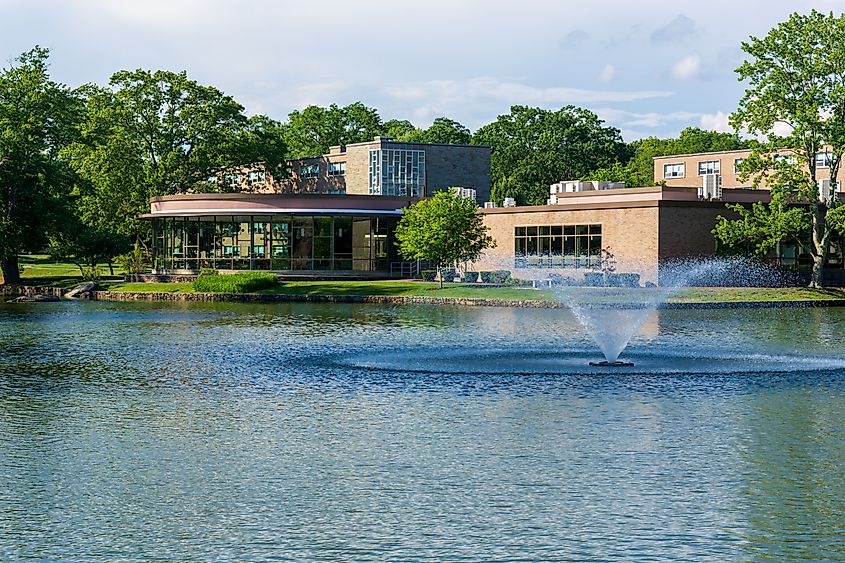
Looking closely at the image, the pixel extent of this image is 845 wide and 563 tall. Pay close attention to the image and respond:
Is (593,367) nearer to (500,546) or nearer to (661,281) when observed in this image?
(500,546)

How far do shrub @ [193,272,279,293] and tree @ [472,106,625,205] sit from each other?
69512 mm

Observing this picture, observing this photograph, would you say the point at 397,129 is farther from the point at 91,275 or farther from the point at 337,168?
the point at 91,275

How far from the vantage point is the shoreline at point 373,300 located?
56.3 metres

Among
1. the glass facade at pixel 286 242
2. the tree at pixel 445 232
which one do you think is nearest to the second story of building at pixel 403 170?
the glass facade at pixel 286 242

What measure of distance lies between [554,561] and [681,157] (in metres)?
103

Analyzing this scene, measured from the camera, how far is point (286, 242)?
7788 cm

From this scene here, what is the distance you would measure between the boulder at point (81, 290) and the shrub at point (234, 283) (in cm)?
608

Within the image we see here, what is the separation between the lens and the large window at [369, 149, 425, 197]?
103 m

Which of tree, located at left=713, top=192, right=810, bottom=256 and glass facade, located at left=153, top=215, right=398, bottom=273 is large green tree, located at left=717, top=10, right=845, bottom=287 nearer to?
tree, located at left=713, top=192, right=810, bottom=256

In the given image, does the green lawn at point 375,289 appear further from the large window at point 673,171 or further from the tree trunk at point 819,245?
the large window at point 673,171

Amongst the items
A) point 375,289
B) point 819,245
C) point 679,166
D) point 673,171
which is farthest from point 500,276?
point 673,171

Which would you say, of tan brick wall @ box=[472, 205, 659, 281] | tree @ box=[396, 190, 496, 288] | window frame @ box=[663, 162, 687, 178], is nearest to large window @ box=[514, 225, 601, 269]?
tan brick wall @ box=[472, 205, 659, 281]

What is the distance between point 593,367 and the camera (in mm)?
30359

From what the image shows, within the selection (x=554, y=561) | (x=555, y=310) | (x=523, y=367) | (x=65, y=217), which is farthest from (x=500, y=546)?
(x=65, y=217)
